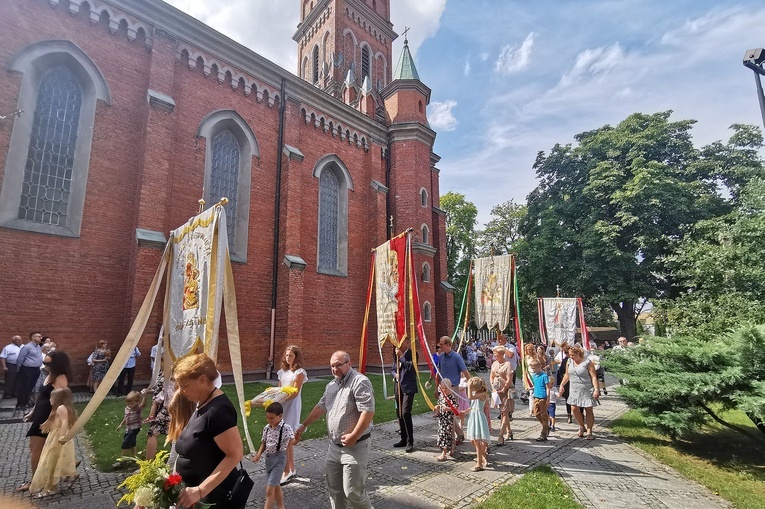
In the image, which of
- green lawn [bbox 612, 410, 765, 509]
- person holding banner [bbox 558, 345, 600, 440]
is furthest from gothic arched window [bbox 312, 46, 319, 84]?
green lawn [bbox 612, 410, 765, 509]

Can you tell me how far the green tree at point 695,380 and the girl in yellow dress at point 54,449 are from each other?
8626 mm

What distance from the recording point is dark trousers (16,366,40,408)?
28.5 ft

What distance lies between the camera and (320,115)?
17.2 meters

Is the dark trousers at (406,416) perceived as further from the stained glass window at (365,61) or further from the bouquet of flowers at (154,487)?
the stained glass window at (365,61)

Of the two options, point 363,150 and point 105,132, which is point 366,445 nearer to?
point 105,132

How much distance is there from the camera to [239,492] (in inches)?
106

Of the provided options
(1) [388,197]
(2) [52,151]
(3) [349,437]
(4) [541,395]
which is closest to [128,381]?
(2) [52,151]

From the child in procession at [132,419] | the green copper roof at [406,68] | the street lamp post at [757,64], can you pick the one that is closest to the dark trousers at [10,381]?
the child in procession at [132,419]

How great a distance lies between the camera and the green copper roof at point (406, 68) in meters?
20.7

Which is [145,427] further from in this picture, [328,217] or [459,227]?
[459,227]

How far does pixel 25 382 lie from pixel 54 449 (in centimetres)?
583

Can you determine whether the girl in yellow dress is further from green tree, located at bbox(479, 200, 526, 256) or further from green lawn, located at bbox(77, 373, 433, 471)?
green tree, located at bbox(479, 200, 526, 256)

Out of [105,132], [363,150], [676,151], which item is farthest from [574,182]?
[105,132]

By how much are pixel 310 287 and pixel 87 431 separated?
9135 mm
